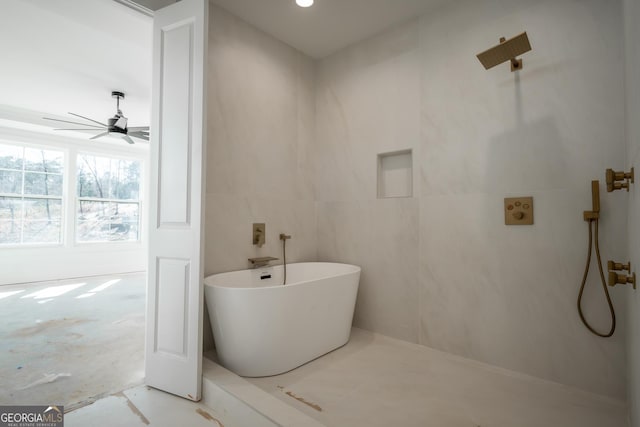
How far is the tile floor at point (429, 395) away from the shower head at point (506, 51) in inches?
75.0

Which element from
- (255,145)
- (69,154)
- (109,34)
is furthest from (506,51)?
(69,154)

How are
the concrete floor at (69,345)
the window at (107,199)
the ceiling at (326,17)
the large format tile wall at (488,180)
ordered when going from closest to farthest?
the large format tile wall at (488,180), the concrete floor at (69,345), the ceiling at (326,17), the window at (107,199)

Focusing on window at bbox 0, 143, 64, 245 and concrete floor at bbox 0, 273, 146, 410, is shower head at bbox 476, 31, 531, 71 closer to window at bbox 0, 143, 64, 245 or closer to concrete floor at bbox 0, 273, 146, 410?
concrete floor at bbox 0, 273, 146, 410

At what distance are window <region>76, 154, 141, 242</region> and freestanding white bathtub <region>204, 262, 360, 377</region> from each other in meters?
5.22

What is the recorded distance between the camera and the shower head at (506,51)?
68.0 inches

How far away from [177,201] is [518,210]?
2084 millimetres

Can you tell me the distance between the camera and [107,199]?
6.18 metres

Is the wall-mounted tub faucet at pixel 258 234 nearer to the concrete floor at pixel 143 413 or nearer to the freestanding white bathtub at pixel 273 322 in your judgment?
the freestanding white bathtub at pixel 273 322

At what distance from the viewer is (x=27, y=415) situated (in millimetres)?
1645

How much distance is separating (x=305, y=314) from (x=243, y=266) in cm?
72

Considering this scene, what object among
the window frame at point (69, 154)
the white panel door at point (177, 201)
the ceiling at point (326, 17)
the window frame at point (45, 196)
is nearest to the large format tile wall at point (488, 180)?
the ceiling at point (326, 17)

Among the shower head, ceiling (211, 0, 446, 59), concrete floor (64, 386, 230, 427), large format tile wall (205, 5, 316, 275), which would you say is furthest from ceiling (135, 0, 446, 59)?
concrete floor (64, 386, 230, 427)

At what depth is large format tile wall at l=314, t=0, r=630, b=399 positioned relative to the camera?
1762mm

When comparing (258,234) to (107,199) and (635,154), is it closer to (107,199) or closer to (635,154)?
(635,154)
